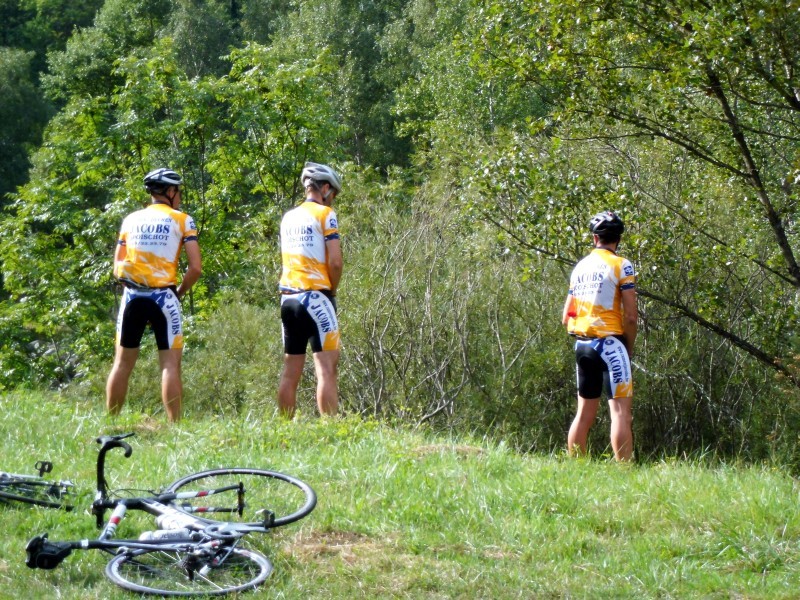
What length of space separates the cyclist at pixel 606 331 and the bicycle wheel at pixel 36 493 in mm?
3564

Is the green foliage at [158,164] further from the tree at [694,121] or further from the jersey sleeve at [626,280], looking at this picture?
the jersey sleeve at [626,280]

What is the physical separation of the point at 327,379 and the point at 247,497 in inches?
88.0

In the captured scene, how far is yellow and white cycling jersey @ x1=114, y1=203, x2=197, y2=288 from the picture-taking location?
297 inches

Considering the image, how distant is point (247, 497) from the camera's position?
538 cm

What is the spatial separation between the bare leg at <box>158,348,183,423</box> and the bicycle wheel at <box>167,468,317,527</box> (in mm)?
2054

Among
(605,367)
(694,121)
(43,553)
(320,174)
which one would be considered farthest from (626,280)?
(694,121)

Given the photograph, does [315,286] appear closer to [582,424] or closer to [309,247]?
[309,247]

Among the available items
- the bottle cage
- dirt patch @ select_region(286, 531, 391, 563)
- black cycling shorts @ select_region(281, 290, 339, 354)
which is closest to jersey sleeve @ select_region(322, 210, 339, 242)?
black cycling shorts @ select_region(281, 290, 339, 354)

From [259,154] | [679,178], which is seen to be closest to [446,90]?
[259,154]

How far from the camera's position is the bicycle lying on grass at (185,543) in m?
4.29

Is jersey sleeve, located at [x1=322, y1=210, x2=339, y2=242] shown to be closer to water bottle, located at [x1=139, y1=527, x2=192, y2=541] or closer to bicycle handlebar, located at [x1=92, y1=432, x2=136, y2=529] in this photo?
bicycle handlebar, located at [x1=92, y1=432, x2=136, y2=529]

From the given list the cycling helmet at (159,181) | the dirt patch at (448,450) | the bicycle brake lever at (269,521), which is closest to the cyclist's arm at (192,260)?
the cycling helmet at (159,181)

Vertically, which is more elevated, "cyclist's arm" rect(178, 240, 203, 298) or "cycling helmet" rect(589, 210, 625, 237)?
"cycling helmet" rect(589, 210, 625, 237)

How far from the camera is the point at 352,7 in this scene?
5034 cm
